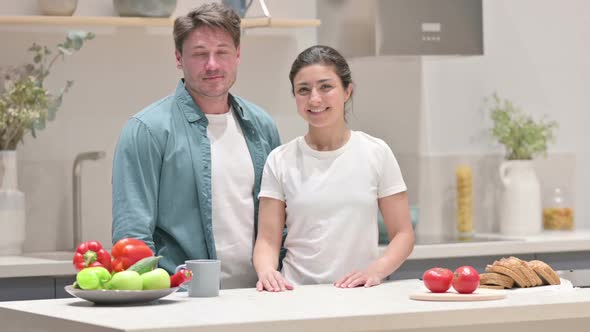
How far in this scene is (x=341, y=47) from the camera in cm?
489

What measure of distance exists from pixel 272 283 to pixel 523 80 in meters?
2.78

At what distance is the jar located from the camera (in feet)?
17.3

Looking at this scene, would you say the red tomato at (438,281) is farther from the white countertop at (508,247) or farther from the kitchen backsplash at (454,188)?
the kitchen backsplash at (454,188)

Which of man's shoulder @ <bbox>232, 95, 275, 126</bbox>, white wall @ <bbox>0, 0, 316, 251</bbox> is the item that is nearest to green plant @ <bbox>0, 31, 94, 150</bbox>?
white wall @ <bbox>0, 0, 316, 251</bbox>

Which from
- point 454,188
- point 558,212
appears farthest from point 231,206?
point 558,212

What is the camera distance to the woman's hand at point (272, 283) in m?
2.91

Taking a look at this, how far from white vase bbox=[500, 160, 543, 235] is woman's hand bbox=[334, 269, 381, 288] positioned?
2.19 metres

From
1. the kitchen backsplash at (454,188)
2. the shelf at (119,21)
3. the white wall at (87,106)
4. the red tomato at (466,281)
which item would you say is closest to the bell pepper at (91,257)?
the red tomato at (466,281)

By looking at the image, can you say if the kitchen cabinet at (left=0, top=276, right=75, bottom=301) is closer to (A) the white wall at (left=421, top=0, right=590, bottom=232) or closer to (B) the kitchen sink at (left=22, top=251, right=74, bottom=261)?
(B) the kitchen sink at (left=22, top=251, right=74, bottom=261)

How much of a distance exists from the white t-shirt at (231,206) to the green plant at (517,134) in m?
2.06

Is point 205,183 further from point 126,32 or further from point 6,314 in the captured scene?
point 126,32

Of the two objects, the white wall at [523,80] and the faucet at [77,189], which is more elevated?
the white wall at [523,80]

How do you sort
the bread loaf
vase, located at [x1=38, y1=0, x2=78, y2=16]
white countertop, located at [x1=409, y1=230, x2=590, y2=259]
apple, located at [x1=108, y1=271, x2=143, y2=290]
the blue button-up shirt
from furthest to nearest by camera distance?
1. white countertop, located at [x1=409, y1=230, x2=590, y2=259]
2. vase, located at [x1=38, y1=0, x2=78, y2=16]
3. the blue button-up shirt
4. the bread loaf
5. apple, located at [x1=108, y1=271, x2=143, y2=290]

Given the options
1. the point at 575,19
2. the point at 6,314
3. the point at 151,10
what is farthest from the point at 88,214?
the point at 575,19
